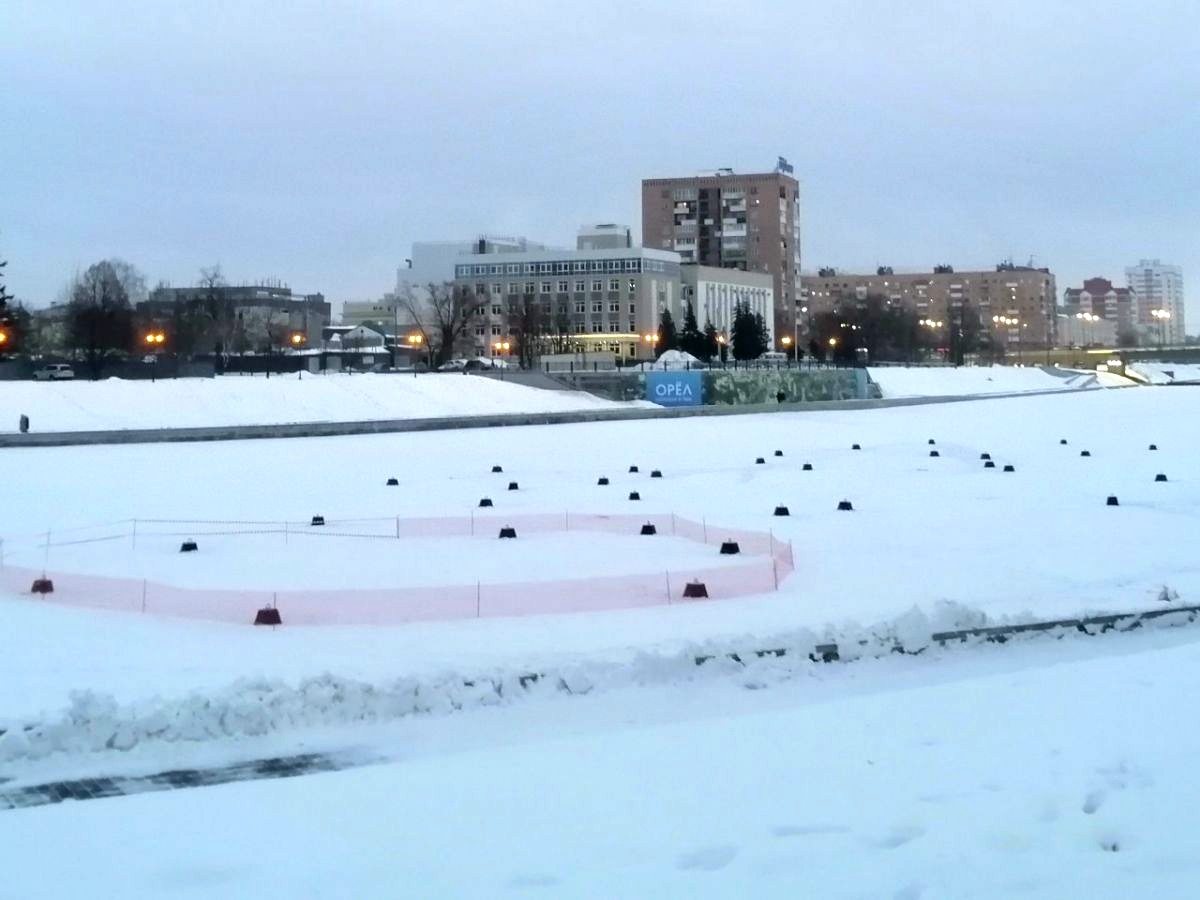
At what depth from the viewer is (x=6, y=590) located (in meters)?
14.3

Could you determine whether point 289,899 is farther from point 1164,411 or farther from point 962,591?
point 1164,411

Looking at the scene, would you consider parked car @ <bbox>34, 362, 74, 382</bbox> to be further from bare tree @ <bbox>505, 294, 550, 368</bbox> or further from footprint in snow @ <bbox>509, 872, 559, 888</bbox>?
footprint in snow @ <bbox>509, 872, 559, 888</bbox>

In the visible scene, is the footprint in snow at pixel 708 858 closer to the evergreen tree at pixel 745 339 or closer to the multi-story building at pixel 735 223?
the evergreen tree at pixel 745 339

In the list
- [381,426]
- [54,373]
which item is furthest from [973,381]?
[54,373]

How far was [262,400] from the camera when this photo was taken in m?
52.4

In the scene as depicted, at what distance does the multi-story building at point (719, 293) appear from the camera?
5315 inches

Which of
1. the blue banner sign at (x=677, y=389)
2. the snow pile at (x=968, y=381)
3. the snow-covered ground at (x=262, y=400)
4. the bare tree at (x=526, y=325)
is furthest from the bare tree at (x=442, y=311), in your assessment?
the snow-covered ground at (x=262, y=400)

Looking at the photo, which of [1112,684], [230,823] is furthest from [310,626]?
[1112,684]

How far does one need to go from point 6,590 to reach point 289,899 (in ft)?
31.9

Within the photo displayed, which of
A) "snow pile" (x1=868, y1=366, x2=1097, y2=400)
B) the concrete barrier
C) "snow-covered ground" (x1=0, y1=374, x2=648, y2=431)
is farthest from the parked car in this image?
"snow pile" (x1=868, y1=366, x2=1097, y2=400)

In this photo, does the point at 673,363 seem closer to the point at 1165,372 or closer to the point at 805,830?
the point at 1165,372

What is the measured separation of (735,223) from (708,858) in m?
161

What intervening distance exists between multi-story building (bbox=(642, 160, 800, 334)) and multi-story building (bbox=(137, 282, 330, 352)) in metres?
45.3

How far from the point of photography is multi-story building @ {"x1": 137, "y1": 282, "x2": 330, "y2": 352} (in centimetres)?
12338
